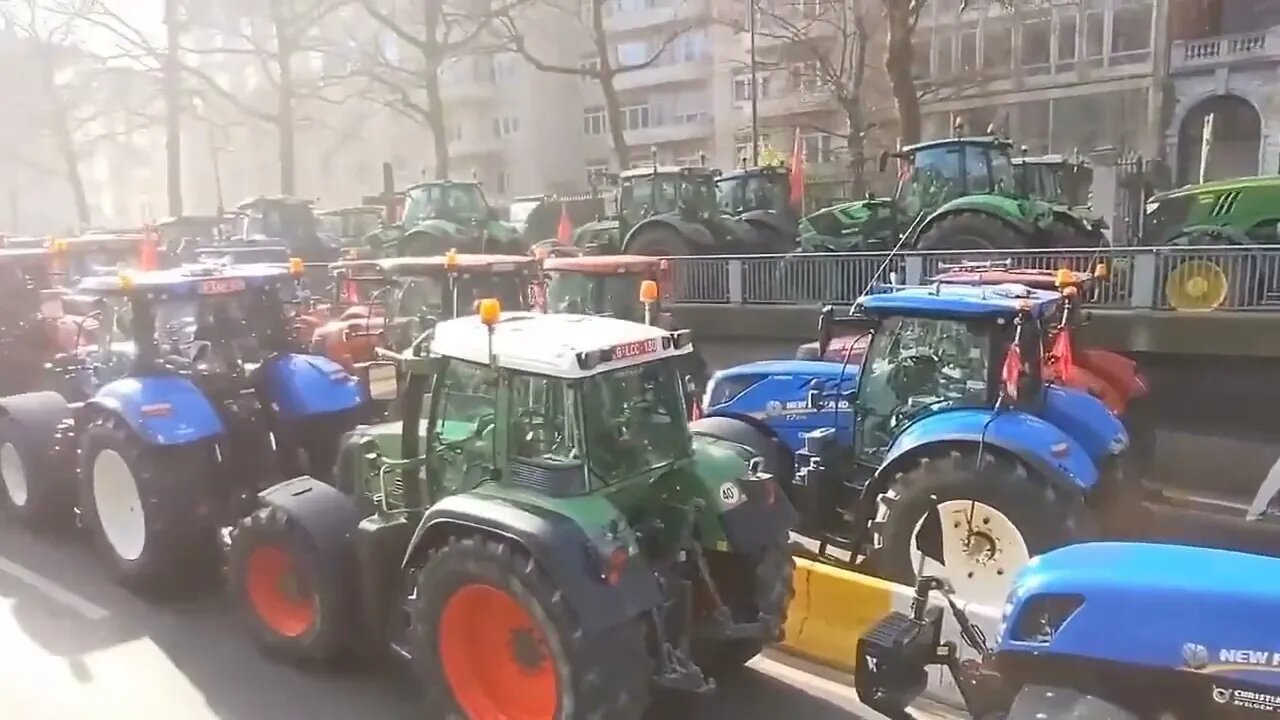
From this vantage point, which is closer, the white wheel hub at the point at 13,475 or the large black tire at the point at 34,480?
the large black tire at the point at 34,480

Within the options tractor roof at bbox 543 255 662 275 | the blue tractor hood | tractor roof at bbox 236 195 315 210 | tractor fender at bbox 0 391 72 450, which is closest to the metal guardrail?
tractor roof at bbox 543 255 662 275

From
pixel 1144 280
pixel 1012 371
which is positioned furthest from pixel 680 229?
pixel 1012 371

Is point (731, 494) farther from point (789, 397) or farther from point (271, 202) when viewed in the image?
point (271, 202)

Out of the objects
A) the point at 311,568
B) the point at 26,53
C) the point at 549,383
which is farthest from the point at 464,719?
the point at 26,53

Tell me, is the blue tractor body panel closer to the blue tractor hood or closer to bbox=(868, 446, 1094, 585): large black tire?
bbox=(868, 446, 1094, 585): large black tire

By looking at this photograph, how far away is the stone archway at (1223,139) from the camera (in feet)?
82.0

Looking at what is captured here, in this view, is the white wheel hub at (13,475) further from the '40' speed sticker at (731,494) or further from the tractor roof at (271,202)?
the tractor roof at (271,202)

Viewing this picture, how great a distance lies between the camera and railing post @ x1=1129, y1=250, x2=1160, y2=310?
32.5 ft

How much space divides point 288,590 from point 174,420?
1.51m

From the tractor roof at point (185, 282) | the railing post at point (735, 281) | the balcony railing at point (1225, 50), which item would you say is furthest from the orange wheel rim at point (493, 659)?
the balcony railing at point (1225, 50)

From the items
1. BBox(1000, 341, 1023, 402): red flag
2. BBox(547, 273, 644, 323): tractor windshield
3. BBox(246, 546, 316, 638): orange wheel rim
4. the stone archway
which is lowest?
BBox(246, 546, 316, 638): orange wheel rim

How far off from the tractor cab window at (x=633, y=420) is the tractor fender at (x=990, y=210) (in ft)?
23.6

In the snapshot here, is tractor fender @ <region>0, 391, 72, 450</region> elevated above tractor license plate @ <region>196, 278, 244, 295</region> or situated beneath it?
situated beneath

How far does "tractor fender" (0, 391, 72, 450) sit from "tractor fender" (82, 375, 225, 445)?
1.03 meters
